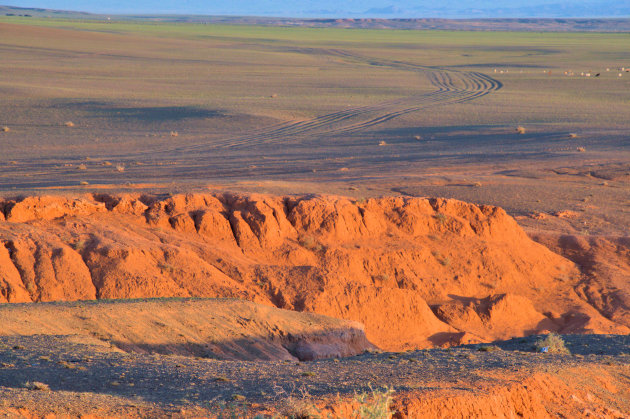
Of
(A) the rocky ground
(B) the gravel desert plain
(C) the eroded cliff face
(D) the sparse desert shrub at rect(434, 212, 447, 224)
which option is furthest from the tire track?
(A) the rocky ground

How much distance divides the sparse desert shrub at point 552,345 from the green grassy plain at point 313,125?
403 inches

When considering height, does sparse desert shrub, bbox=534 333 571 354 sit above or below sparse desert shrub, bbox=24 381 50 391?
below

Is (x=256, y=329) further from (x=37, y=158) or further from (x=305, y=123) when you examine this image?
(x=305, y=123)

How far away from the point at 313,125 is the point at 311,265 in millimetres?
26528

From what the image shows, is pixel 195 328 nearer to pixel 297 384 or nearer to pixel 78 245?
pixel 78 245

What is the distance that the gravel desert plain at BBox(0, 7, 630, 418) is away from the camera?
26.2 feet

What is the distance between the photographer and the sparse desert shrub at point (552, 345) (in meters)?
11.6

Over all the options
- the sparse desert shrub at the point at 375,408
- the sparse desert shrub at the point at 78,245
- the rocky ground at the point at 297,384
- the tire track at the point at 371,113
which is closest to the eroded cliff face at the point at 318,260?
the sparse desert shrub at the point at 78,245

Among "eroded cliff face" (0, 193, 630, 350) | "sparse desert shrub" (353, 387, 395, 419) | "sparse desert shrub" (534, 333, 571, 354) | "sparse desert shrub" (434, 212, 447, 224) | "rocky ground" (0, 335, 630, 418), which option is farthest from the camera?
"sparse desert shrub" (434, 212, 447, 224)

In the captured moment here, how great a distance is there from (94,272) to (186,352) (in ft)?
12.3

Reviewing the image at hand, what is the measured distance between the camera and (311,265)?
16156mm

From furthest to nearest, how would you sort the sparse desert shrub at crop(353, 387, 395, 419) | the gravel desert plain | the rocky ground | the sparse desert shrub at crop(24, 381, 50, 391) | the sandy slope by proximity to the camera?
1. the sandy slope
2. the gravel desert plain
3. the sparse desert shrub at crop(24, 381, 50, 391)
4. the rocky ground
5. the sparse desert shrub at crop(353, 387, 395, 419)

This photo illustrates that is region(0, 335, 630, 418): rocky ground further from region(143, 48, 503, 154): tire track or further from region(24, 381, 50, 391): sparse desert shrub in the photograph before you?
region(143, 48, 503, 154): tire track

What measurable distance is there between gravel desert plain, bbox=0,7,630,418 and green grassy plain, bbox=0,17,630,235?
27cm
